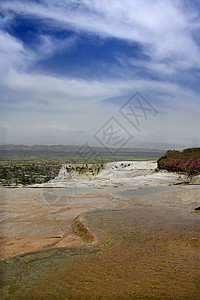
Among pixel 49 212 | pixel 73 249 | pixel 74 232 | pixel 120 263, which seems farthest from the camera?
pixel 49 212

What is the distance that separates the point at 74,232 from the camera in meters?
6.65

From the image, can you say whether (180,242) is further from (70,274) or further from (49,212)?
(49,212)

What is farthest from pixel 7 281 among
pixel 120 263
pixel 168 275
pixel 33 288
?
pixel 168 275

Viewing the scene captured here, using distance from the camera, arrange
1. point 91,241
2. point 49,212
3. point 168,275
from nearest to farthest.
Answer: point 168,275
point 91,241
point 49,212

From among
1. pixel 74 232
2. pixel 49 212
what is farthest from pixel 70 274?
pixel 49 212

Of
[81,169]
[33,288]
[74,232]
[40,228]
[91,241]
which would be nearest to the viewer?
[33,288]

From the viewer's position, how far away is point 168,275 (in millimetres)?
3984

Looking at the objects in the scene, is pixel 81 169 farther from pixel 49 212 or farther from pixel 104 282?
pixel 104 282

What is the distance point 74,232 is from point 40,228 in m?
1.18

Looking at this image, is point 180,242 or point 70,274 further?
Answer: point 180,242

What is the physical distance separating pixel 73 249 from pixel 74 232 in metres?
1.37

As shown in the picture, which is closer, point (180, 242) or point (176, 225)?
point (180, 242)

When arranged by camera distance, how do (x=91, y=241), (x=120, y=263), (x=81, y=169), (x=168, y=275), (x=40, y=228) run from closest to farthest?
(x=168, y=275)
(x=120, y=263)
(x=91, y=241)
(x=40, y=228)
(x=81, y=169)

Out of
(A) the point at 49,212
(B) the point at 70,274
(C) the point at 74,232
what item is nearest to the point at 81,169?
(A) the point at 49,212
